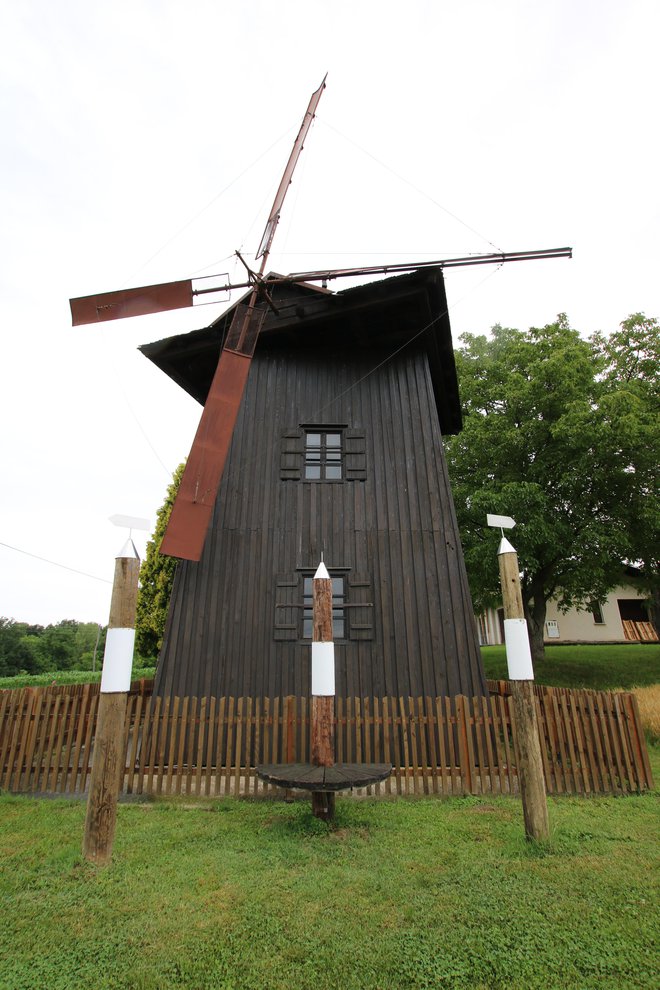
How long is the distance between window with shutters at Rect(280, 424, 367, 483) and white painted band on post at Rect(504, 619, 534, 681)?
4.91 meters

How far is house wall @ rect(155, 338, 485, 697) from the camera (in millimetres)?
8664

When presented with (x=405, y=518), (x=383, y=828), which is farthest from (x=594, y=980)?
(x=405, y=518)

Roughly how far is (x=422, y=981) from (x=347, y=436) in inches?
332

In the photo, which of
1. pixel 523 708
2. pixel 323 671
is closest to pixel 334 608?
pixel 323 671

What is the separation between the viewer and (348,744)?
7.16 m

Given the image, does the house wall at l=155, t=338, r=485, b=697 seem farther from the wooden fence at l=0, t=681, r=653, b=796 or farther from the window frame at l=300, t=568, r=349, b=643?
the wooden fence at l=0, t=681, r=653, b=796

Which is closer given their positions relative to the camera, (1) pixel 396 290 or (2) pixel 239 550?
(2) pixel 239 550

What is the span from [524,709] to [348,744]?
286cm

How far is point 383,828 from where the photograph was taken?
5605mm

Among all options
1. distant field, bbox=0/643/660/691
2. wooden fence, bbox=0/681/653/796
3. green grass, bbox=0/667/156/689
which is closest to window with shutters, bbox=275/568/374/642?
wooden fence, bbox=0/681/653/796

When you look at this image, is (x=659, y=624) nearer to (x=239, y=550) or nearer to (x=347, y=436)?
(x=347, y=436)

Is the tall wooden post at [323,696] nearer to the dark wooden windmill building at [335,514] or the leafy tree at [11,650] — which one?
the dark wooden windmill building at [335,514]

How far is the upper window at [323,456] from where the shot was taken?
33.5 feet

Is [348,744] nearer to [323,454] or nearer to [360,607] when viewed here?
[360,607]
